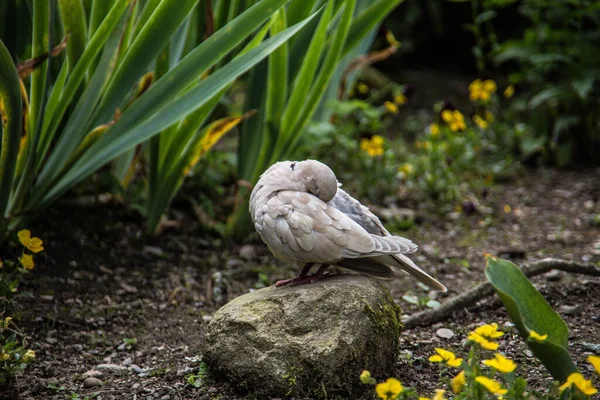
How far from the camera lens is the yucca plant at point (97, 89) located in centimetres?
233

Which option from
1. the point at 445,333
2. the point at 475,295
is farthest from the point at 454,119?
the point at 445,333

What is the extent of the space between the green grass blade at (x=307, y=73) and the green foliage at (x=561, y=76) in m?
1.78

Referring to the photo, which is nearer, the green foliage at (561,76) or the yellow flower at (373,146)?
the yellow flower at (373,146)

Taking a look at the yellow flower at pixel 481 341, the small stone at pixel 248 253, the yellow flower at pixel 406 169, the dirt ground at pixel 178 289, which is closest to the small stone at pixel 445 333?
the dirt ground at pixel 178 289

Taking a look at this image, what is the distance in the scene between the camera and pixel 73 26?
2486mm

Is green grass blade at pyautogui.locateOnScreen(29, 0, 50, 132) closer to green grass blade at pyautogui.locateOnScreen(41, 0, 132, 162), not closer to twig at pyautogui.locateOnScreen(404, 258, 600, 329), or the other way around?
green grass blade at pyautogui.locateOnScreen(41, 0, 132, 162)

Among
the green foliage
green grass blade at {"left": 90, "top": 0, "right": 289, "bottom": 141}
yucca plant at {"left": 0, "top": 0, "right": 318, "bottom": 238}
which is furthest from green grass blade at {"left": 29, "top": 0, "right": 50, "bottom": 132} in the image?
the green foliage

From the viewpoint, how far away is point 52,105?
2.46m

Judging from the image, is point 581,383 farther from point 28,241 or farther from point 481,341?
point 28,241

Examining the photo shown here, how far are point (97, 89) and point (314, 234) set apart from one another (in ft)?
3.52

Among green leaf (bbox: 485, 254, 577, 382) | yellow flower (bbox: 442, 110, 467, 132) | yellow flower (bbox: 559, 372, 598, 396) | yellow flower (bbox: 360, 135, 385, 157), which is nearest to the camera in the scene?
yellow flower (bbox: 559, 372, 598, 396)

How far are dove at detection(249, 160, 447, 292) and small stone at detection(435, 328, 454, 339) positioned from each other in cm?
34

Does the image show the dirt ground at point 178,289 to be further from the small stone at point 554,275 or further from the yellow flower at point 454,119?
the yellow flower at point 454,119

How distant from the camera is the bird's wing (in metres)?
2.02
